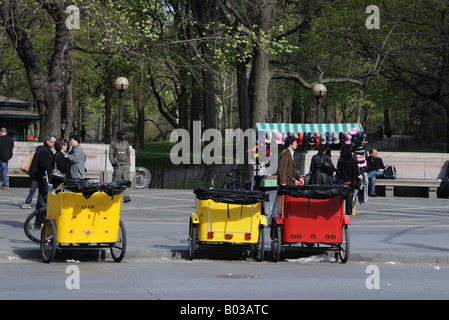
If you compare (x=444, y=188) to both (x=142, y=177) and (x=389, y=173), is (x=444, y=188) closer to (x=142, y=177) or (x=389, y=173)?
(x=389, y=173)

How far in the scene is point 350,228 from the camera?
16.7 m

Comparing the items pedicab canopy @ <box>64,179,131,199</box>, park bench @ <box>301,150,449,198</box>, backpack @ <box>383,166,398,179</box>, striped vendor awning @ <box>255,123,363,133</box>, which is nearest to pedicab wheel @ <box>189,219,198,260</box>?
pedicab canopy @ <box>64,179,131,199</box>

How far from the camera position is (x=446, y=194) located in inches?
1035

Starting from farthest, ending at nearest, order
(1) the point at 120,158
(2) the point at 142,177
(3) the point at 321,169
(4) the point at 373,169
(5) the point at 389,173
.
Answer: (2) the point at 142,177
(5) the point at 389,173
(4) the point at 373,169
(1) the point at 120,158
(3) the point at 321,169

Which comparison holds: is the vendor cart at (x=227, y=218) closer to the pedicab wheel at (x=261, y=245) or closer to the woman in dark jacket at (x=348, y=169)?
the pedicab wheel at (x=261, y=245)

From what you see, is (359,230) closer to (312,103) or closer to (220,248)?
(220,248)

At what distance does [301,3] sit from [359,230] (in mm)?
21894

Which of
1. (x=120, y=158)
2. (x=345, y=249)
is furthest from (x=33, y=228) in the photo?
(x=120, y=158)

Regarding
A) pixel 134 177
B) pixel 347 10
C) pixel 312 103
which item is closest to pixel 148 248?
pixel 134 177

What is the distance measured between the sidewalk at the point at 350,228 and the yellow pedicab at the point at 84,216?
0.74m

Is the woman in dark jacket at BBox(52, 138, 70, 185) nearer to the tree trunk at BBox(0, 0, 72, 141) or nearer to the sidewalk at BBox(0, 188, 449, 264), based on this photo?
the sidewalk at BBox(0, 188, 449, 264)

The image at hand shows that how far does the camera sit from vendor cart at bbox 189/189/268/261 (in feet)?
39.5

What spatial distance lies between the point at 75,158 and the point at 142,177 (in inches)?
532

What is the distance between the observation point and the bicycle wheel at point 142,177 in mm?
27938
